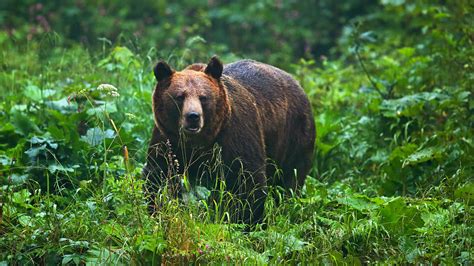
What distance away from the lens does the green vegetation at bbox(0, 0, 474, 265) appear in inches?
200

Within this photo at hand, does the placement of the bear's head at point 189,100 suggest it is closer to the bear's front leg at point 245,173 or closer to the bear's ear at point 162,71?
the bear's ear at point 162,71

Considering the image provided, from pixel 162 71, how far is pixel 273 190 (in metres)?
1.36

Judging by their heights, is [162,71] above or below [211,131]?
above

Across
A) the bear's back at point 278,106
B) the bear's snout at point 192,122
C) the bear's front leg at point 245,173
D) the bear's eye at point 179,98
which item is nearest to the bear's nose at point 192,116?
the bear's snout at point 192,122

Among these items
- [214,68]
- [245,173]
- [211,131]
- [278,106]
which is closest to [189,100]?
[211,131]

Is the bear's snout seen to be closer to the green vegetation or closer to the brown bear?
the brown bear

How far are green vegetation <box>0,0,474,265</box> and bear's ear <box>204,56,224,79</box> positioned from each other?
2.35 feet

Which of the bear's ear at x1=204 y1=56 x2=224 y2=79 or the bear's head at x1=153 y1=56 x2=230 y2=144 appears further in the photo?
the bear's ear at x1=204 y1=56 x2=224 y2=79

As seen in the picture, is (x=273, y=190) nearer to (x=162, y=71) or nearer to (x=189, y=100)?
(x=189, y=100)

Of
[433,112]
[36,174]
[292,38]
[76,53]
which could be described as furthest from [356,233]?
[292,38]

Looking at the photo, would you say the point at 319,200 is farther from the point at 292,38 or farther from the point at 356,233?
the point at 292,38

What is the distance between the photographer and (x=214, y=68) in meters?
6.16

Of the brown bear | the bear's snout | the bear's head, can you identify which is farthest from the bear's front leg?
the bear's snout

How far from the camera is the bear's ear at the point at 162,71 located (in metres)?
6.00
